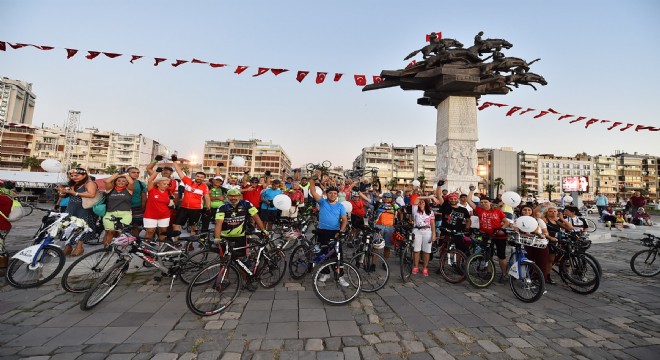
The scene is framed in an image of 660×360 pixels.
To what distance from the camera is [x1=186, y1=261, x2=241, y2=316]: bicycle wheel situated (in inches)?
156

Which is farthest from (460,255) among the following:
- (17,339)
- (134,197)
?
(134,197)

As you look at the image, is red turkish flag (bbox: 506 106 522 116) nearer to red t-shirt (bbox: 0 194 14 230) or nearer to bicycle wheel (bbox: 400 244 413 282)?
bicycle wheel (bbox: 400 244 413 282)

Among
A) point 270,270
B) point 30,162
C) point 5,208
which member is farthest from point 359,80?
point 30,162

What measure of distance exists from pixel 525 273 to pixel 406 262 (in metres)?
2.23

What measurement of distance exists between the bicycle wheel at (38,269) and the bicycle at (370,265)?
5604 mm

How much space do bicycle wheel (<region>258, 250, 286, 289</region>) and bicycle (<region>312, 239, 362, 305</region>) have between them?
108 centimetres

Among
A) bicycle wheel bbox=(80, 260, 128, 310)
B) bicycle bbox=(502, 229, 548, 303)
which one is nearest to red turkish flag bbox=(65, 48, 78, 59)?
bicycle wheel bbox=(80, 260, 128, 310)

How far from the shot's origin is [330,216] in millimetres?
Answer: 5488

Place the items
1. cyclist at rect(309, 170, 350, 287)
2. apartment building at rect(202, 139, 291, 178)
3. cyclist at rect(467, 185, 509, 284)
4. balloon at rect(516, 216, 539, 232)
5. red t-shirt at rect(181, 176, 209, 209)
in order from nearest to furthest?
balloon at rect(516, 216, 539, 232) < cyclist at rect(309, 170, 350, 287) < cyclist at rect(467, 185, 509, 284) < red t-shirt at rect(181, 176, 209, 209) < apartment building at rect(202, 139, 291, 178)

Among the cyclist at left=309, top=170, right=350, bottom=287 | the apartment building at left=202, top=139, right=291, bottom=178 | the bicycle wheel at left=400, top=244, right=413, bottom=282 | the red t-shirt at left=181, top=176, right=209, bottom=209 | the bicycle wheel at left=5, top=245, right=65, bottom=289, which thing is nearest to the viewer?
the bicycle wheel at left=5, top=245, right=65, bottom=289

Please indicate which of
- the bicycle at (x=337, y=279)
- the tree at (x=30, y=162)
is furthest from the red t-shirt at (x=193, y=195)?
the tree at (x=30, y=162)

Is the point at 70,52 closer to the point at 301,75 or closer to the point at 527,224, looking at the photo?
the point at 301,75

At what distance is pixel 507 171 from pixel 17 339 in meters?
116

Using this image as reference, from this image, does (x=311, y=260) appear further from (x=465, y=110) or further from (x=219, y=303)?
(x=465, y=110)
